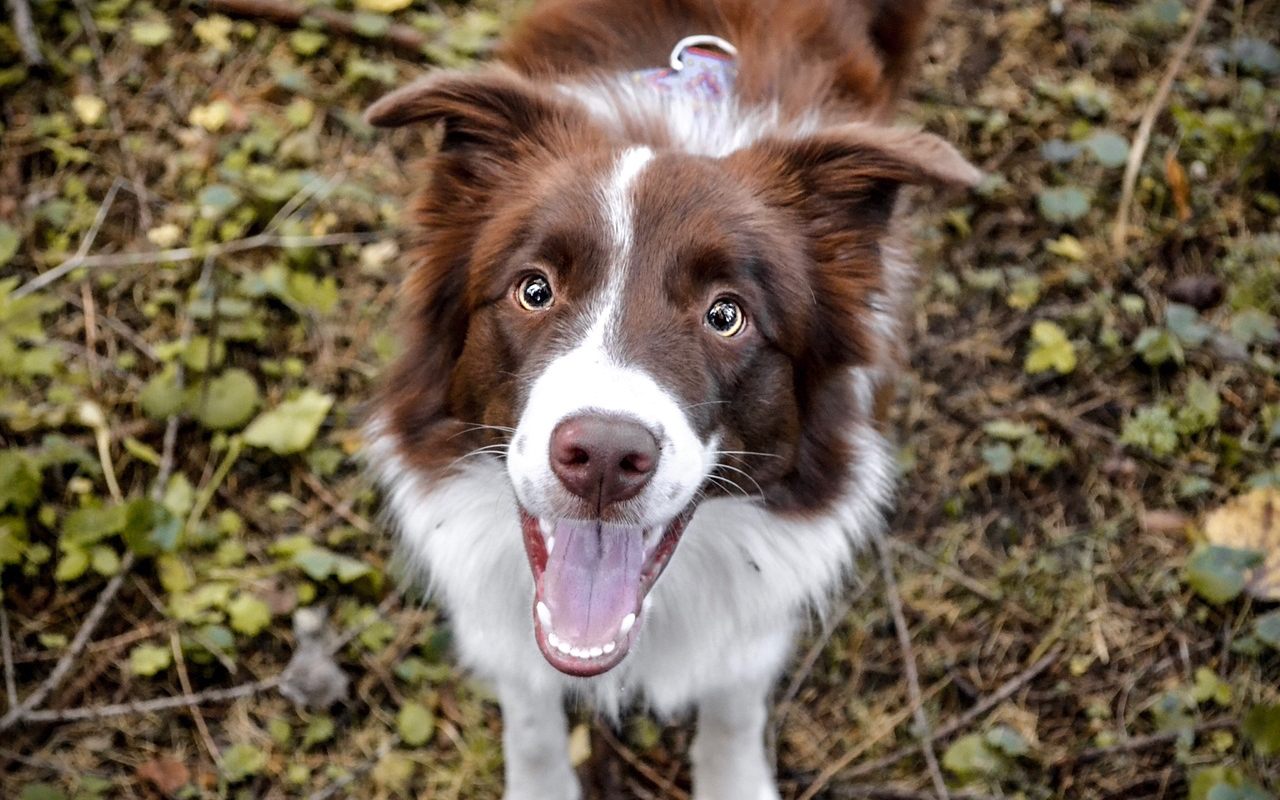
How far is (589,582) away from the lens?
262cm

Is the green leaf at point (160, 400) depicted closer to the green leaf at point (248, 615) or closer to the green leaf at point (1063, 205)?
the green leaf at point (248, 615)

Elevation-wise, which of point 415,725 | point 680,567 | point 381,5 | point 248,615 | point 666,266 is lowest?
point 415,725

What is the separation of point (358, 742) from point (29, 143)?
292cm

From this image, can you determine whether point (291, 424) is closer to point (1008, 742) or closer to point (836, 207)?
point (836, 207)

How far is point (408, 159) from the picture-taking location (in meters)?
4.92

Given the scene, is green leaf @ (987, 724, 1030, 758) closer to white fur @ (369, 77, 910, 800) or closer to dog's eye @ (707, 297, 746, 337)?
white fur @ (369, 77, 910, 800)

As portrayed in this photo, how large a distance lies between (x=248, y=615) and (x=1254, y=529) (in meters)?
3.41

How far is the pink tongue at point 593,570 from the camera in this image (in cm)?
260

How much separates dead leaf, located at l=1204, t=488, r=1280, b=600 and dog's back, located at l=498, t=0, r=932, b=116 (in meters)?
1.87

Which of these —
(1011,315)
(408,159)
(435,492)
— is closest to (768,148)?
(435,492)

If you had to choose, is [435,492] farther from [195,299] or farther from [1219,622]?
[1219,622]

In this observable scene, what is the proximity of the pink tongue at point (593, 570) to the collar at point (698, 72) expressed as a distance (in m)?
1.24

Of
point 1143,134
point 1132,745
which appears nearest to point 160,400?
point 1132,745

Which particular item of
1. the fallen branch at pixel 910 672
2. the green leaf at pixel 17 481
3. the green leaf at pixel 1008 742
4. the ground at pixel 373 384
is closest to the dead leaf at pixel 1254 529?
the ground at pixel 373 384
